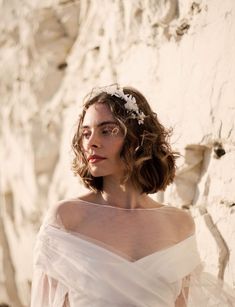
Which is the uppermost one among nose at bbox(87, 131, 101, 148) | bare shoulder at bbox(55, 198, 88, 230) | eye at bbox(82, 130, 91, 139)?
eye at bbox(82, 130, 91, 139)

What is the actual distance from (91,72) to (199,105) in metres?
1.28

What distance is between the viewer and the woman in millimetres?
1719

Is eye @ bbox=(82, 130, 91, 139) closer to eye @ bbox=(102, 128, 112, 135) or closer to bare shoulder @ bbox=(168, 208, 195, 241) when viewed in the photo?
eye @ bbox=(102, 128, 112, 135)

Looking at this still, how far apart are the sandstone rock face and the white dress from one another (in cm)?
49

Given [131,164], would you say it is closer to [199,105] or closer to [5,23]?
[199,105]

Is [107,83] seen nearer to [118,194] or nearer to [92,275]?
[118,194]

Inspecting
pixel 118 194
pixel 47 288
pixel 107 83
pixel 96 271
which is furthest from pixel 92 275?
pixel 107 83

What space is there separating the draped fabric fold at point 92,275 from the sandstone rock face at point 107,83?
0.51 meters

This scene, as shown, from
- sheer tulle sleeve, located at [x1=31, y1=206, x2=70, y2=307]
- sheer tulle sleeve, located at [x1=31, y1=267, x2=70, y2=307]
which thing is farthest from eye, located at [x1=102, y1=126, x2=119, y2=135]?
sheer tulle sleeve, located at [x1=31, y1=267, x2=70, y2=307]

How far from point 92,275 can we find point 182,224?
0.37 m

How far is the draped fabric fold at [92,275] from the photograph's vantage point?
1.71 metres

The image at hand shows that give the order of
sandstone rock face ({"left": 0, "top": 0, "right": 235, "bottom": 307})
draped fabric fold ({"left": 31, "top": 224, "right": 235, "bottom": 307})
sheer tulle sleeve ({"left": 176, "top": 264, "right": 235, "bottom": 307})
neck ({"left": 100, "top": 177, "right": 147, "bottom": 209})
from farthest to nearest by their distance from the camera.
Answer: sandstone rock face ({"left": 0, "top": 0, "right": 235, "bottom": 307}), sheer tulle sleeve ({"left": 176, "top": 264, "right": 235, "bottom": 307}), neck ({"left": 100, "top": 177, "right": 147, "bottom": 209}), draped fabric fold ({"left": 31, "top": 224, "right": 235, "bottom": 307})

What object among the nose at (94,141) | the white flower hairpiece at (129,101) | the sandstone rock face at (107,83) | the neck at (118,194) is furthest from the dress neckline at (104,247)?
the sandstone rock face at (107,83)

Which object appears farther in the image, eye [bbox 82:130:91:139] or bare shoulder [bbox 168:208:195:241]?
bare shoulder [bbox 168:208:195:241]
